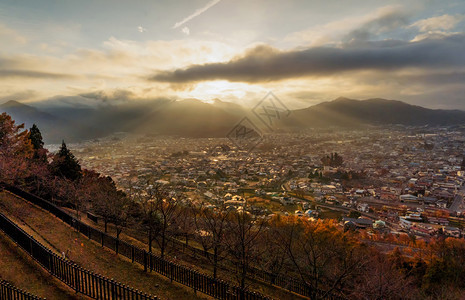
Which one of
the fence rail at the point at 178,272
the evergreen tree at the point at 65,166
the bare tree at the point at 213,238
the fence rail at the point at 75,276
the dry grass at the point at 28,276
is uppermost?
the evergreen tree at the point at 65,166

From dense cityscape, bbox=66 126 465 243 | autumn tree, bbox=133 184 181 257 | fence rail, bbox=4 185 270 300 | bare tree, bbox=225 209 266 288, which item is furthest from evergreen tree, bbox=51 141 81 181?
bare tree, bbox=225 209 266 288

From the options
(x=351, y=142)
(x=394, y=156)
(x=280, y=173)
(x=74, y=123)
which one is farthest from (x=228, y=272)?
(x=74, y=123)

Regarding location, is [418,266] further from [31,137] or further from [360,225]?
[31,137]

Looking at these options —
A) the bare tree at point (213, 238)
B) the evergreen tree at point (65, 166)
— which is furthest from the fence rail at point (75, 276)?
the evergreen tree at point (65, 166)

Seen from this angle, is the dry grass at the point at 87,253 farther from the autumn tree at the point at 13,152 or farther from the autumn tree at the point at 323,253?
the autumn tree at the point at 323,253

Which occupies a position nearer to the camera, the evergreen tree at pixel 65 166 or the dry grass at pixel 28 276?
the dry grass at pixel 28 276

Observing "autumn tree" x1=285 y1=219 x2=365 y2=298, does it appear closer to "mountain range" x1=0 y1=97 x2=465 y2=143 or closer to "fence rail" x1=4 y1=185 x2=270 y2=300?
"fence rail" x1=4 y1=185 x2=270 y2=300

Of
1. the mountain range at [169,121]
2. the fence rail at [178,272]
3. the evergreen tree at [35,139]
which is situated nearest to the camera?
the fence rail at [178,272]
